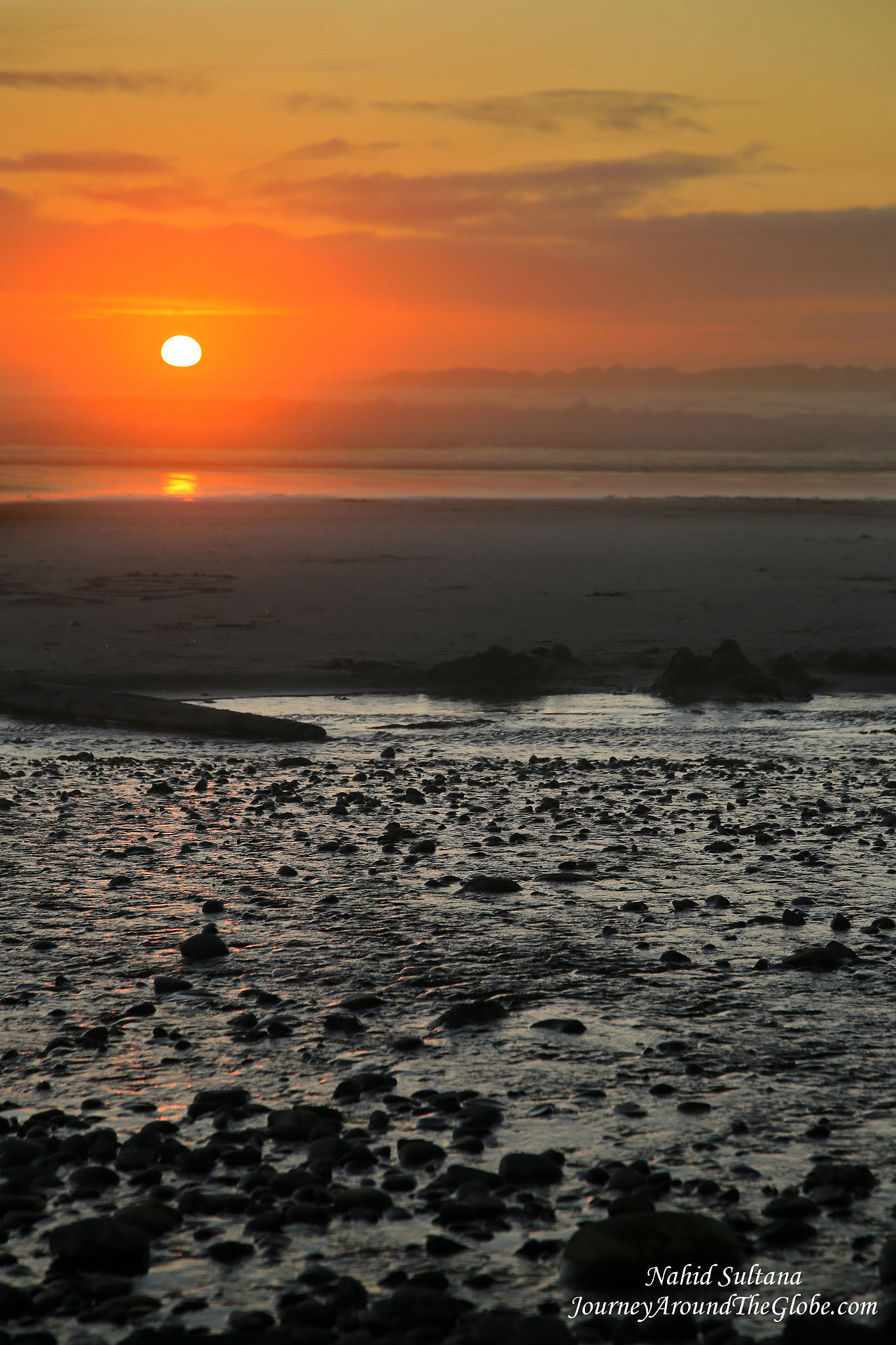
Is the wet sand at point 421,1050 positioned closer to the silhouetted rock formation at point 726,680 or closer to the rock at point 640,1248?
the rock at point 640,1248

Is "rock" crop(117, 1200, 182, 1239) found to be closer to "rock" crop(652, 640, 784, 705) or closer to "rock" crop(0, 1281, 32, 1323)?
"rock" crop(0, 1281, 32, 1323)

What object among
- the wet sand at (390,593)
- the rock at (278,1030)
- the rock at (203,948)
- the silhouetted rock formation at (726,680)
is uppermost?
the wet sand at (390,593)

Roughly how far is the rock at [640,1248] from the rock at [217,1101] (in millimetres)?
1820

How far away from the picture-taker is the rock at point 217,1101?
5652 millimetres

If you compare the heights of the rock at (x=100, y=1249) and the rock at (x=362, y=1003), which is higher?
the rock at (x=362, y=1003)

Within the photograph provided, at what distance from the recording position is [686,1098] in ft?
19.0

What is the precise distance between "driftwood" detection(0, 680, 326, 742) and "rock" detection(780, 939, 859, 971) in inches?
373

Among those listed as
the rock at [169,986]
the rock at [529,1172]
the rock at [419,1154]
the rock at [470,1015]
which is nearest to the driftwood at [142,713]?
the rock at [169,986]

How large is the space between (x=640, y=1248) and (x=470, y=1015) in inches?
94.5

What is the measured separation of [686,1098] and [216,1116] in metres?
2.11

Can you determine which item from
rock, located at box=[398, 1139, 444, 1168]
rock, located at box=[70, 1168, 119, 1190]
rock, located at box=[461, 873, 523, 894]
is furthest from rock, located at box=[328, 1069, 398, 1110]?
rock, located at box=[461, 873, 523, 894]

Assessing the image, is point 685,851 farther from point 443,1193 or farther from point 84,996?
point 443,1193

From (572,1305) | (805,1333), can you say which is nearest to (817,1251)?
(805,1333)

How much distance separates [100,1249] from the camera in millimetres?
4473
